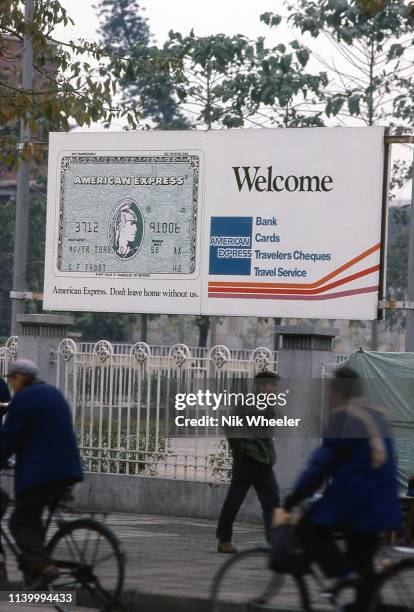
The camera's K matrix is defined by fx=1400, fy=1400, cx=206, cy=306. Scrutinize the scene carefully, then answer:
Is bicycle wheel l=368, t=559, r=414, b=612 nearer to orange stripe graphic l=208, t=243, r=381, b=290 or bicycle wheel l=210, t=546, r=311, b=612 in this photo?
bicycle wheel l=210, t=546, r=311, b=612

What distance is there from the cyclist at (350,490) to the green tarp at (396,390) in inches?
323

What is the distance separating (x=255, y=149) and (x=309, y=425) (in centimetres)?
361

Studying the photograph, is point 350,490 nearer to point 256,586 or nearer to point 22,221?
point 256,586

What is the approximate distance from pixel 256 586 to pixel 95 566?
1224mm

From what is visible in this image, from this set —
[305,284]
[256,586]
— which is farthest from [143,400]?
[256,586]

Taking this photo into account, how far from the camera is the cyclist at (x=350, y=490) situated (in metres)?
7.57

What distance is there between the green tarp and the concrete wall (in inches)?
73.4

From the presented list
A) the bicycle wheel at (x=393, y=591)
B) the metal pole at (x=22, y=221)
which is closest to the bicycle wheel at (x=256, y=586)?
the bicycle wheel at (x=393, y=591)

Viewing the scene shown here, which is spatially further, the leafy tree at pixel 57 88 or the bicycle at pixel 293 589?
the leafy tree at pixel 57 88

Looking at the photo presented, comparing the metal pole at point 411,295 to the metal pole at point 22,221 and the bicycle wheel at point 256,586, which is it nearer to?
the metal pole at point 22,221

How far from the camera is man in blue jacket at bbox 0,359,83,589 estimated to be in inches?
344

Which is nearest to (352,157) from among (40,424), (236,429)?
(236,429)

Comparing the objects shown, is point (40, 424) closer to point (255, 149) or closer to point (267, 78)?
point (255, 149)

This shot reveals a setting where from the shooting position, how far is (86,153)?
18.3 metres
